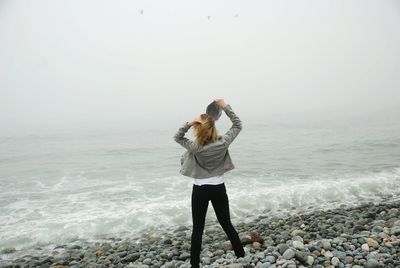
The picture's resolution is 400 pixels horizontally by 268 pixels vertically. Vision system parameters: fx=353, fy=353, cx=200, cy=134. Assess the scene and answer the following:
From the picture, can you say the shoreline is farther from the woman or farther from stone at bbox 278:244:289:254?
the woman

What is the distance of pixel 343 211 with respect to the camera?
925cm

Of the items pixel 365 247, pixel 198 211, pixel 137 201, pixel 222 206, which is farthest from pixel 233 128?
pixel 137 201

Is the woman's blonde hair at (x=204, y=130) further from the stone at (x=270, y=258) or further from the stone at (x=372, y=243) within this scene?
the stone at (x=372, y=243)

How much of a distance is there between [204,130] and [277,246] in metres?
2.89

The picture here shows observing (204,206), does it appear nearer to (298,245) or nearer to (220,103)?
(220,103)

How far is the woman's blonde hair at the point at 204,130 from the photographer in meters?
4.14

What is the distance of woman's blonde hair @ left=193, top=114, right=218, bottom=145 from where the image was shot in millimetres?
4141

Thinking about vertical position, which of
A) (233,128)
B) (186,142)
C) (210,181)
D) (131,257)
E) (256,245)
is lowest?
(131,257)

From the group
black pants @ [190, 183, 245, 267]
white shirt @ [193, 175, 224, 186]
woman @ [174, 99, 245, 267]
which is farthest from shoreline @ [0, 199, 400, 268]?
white shirt @ [193, 175, 224, 186]

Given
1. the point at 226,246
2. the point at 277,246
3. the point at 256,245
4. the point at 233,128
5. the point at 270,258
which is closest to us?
the point at 233,128

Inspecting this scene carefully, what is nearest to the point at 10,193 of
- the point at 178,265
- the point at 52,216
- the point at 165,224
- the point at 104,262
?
the point at 52,216

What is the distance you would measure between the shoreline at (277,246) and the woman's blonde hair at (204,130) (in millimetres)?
1997

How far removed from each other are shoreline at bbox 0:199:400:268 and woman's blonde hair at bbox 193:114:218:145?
1997mm

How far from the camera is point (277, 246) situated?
5.91 m
